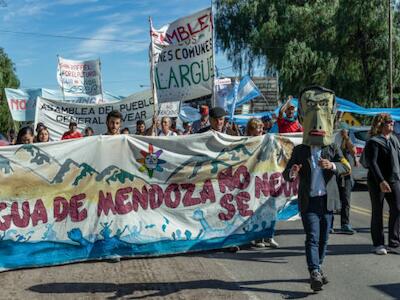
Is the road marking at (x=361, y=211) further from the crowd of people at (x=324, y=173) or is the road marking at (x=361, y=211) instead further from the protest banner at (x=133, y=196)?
the protest banner at (x=133, y=196)

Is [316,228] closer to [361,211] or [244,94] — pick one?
[361,211]

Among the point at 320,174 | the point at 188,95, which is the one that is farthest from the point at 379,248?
the point at 188,95

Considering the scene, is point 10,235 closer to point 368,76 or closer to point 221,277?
point 221,277

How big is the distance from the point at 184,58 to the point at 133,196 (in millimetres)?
3734

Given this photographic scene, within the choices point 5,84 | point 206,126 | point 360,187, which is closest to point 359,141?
point 360,187

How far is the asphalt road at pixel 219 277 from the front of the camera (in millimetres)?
5398

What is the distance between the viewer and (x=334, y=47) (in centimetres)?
3070

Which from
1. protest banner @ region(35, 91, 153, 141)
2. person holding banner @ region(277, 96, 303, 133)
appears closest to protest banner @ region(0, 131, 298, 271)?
person holding banner @ region(277, 96, 303, 133)

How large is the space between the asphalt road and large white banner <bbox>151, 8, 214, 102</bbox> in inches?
142

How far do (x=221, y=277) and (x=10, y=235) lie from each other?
8.11ft

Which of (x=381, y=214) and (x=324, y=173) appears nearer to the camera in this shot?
(x=324, y=173)

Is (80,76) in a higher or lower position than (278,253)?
higher

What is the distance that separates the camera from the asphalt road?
5.40m

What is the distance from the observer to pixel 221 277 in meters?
5.94
